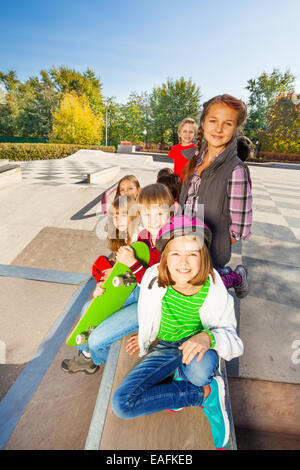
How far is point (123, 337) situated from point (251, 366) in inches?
45.8

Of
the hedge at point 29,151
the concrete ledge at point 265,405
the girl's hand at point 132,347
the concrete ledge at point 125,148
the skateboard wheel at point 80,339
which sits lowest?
the concrete ledge at point 265,405

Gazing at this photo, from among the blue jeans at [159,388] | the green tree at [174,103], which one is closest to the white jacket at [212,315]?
the blue jeans at [159,388]

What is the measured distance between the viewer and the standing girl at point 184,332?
153cm

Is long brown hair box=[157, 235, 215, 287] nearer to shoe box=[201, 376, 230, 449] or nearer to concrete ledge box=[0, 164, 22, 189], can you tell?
shoe box=[201, 376, 230, 449]

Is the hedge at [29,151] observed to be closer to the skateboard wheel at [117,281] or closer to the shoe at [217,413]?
the skateboard wheel at [117,281]

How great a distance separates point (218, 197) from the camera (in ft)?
5.86

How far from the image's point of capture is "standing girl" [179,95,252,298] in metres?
1.71

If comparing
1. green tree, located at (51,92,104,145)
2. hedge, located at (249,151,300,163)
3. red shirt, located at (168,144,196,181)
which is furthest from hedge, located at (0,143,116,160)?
hedge, located at (249,151,300,163)

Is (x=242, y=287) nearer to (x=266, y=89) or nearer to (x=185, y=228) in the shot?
(x=185, y=228)

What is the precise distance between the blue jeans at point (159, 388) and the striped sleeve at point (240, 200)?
0.87 m

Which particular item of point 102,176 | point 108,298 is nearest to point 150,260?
point 108,298

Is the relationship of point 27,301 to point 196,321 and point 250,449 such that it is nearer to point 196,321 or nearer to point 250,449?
point 196,321
